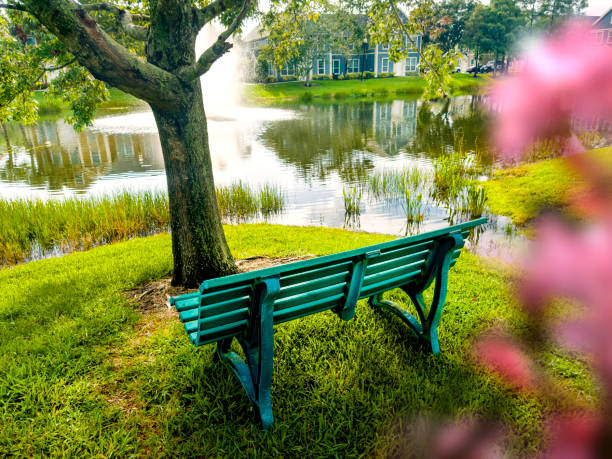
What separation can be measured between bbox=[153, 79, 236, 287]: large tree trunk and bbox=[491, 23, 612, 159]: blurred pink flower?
14.8 ft

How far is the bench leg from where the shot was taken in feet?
8.86

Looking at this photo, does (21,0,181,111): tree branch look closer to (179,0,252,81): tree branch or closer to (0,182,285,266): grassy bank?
(179,0,252,81): tree branch

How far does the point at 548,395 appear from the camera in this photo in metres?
3.24

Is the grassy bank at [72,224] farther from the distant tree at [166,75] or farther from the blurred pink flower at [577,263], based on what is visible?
the blurred pink flower at [577,263]

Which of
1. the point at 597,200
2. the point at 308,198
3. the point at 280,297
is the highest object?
the point at 597,200

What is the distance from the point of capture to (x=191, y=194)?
498cm

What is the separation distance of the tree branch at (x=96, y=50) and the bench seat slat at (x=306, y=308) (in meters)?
2.71

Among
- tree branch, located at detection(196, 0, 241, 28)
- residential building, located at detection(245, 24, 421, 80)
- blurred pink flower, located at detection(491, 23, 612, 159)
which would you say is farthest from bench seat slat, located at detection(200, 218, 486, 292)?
residential building, located at detection(245, 24, 421, 80)

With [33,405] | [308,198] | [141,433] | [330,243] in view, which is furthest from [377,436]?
[308,198]

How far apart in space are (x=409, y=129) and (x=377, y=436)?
23.7 m

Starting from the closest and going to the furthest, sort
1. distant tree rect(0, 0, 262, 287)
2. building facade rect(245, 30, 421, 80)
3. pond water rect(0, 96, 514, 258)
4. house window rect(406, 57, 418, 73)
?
1. distant tree rect(0, 0, 262, 287)
2. pond water rect(0, 96, 514, 258)
3. building facade rect(245, 30, 421, 80)
4. house window rect(406, 57, 418, 73)

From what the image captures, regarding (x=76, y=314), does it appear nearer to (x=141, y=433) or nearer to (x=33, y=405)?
(x=33, y=405)

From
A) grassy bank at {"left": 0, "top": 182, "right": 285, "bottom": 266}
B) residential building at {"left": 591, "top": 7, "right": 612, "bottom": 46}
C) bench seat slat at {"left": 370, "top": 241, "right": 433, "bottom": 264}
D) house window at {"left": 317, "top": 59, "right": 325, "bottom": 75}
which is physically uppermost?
house window at {"left": 317, "top": 59, "right": 325, "bottom": 75}

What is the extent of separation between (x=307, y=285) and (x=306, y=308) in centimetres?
24
